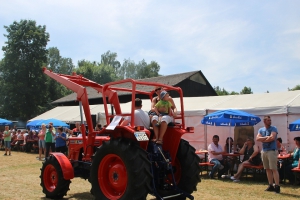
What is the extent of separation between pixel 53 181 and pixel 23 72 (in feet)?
115

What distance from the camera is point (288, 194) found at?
314 inches

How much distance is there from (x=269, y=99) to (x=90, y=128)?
7776 mm

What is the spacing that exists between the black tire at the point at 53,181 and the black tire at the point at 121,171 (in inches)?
50.5

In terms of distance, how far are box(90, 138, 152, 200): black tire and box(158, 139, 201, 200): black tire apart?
3.68 ft

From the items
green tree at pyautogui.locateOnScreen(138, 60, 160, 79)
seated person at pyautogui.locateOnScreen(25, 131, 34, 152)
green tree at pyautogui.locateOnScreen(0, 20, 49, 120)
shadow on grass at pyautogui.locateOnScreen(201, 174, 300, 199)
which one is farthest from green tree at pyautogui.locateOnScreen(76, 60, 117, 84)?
shadow on grass at pyautogui.locateOnScreen(201, 174, 300, 199)

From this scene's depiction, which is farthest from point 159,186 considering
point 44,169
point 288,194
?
point 288,194

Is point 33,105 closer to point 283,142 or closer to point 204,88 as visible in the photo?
point 204,88

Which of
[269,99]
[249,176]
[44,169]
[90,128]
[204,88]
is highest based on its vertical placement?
[204,88]

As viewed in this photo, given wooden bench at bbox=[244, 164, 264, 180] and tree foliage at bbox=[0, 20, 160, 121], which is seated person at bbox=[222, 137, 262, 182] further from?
tree foliage at bbox=[0, 20, 160, 121]

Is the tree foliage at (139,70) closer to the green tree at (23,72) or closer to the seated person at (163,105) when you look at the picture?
the green tree at (23,72)

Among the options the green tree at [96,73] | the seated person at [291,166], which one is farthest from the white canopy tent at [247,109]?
the green tree at [96,73]

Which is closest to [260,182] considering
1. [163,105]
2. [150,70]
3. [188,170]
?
[188,170]

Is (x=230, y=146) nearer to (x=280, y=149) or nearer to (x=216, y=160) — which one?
(x=216, y=160)

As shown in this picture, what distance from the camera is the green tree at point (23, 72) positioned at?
39375 mm
